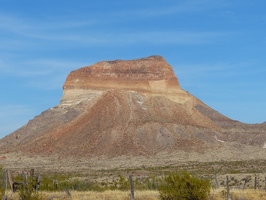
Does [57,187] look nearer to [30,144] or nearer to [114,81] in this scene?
[30,144]

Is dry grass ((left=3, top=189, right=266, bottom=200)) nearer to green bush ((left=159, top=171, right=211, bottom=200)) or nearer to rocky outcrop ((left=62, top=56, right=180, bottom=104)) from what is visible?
green bush ((left=159, top=171, right=211, bottom=200))

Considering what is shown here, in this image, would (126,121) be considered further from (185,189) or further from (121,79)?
(185,189)

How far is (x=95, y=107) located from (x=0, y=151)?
21.1 meters

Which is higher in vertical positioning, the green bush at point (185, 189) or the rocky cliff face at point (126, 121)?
the rocky cliff face at point (126, 121)

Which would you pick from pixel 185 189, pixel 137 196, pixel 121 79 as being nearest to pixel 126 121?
pixel 121 79

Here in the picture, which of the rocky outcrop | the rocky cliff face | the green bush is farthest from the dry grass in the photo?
the rocky outcrop

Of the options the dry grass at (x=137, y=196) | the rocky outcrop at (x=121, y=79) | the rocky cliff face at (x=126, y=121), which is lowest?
the dry grass at (x=137, y=196)

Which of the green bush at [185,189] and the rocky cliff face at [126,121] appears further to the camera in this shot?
the rocky cliff face at [126,121]

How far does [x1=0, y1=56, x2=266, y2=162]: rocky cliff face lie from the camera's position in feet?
299

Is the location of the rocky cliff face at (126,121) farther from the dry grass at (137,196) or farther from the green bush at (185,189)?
the green bush at (185,189)

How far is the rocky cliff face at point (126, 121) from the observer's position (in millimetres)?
91125

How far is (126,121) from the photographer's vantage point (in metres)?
97.0

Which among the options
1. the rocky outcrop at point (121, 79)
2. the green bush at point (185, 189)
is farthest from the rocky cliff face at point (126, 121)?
the green bush at point (185, 189)

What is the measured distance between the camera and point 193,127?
3878 inches
